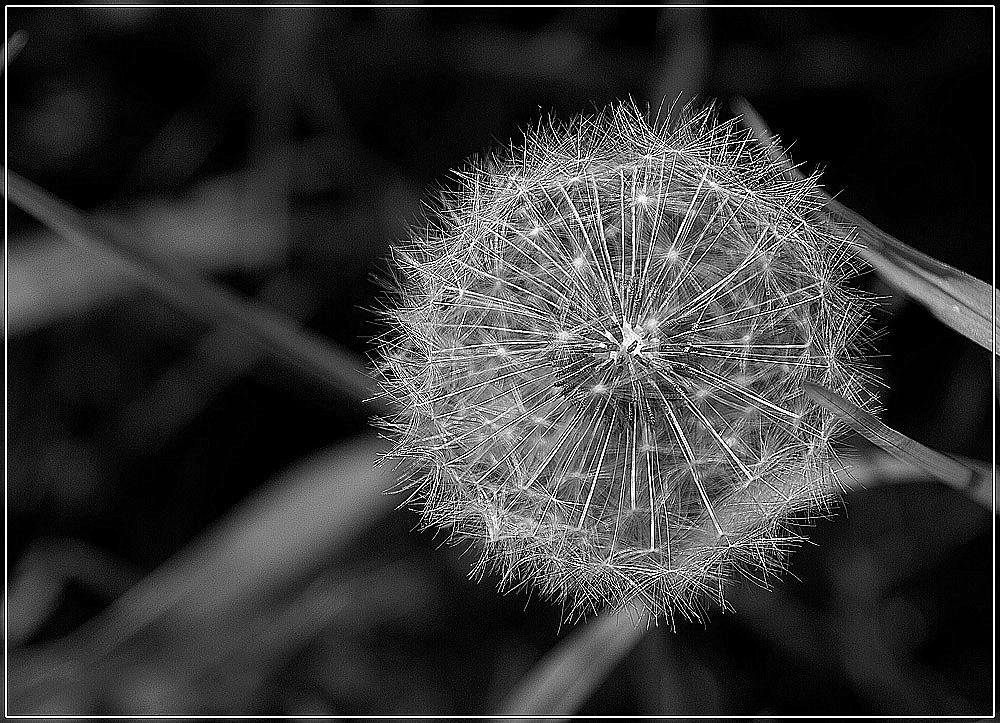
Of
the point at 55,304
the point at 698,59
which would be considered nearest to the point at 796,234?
the point at 698,59

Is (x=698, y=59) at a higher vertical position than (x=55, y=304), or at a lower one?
higher

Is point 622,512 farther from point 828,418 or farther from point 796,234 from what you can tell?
point 796,234

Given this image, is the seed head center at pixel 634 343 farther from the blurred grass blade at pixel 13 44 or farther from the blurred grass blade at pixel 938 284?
the blurred grass blade at pixel 13 44

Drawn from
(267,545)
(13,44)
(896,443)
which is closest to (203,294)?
(267,545)

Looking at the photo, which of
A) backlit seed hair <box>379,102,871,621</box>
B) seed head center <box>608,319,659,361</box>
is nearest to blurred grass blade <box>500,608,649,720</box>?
backlit seed hair <box>379,102,871,621</box>

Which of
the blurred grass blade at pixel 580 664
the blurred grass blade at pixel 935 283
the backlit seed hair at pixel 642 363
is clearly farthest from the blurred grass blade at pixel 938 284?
the blurred grass blade at pixel 580 664

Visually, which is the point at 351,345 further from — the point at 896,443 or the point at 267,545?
the point at 896,443
